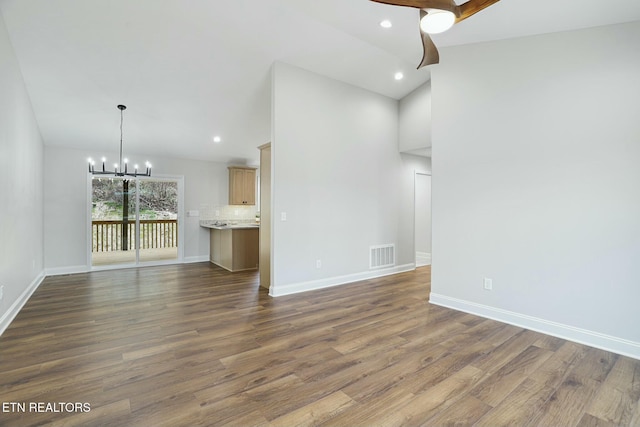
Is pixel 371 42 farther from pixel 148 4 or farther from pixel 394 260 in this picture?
pixel 394 260

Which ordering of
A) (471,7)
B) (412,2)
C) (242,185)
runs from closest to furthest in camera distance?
(412,2)
(471,7)
(242,185)

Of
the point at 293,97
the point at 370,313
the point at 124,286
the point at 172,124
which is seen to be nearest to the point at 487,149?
the point at 370,313

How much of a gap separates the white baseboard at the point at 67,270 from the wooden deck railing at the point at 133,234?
46cm

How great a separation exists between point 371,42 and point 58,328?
4996 millimetres

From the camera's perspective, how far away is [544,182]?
9.98 ft

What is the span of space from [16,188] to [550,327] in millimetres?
6097

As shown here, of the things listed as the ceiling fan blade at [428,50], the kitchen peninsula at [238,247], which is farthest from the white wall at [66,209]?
the ceiling fan blade at [428,50]

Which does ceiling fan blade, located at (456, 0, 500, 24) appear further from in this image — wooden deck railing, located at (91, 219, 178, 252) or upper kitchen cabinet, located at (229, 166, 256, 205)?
wooden deck railing, located at (91, 219, 178, 252)

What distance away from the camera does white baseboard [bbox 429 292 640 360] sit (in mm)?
2609

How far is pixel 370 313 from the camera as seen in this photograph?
11.6 feet

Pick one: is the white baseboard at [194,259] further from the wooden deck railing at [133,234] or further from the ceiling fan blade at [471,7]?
the ceiling fan blade at [471,7]

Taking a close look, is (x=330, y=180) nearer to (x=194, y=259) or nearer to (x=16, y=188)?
(x=16, y=188)

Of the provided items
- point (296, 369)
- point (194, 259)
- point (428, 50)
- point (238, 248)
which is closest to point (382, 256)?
point (238, 248)

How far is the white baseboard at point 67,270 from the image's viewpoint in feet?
18.2
